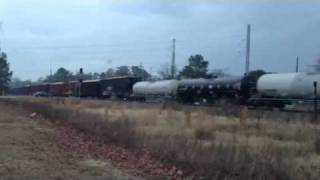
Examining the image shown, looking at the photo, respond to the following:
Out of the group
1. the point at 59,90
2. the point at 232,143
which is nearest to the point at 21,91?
the point at 59,90

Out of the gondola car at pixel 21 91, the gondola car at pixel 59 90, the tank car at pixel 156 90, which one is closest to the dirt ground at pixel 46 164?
the tank car at pixel 156 90

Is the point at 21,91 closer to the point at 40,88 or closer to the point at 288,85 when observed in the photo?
the point at 40,88

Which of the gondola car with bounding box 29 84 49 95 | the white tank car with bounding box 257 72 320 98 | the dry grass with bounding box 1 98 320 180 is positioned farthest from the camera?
the gondola car with bounding box 29 84 49 95

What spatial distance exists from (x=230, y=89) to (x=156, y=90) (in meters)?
21.9

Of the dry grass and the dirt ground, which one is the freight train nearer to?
the dry grass

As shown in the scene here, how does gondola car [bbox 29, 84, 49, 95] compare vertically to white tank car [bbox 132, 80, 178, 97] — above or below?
below

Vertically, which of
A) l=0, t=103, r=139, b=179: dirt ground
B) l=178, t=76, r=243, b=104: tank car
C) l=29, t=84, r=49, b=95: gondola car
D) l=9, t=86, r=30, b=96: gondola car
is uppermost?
l=178, t=76, r=243, b=104: tank car

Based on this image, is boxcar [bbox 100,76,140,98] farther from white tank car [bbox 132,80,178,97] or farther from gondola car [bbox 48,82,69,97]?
gondola car [bbox 48,82,69,97]

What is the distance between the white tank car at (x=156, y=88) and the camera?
74.3 m

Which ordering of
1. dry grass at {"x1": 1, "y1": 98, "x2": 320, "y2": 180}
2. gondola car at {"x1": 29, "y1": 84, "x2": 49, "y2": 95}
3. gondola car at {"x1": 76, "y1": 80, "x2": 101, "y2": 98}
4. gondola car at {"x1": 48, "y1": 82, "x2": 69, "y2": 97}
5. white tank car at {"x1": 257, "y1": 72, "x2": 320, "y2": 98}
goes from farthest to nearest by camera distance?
gondola car at {"x1": 29, "y1": 84, "x2": 49, "y2": 95} → gondola car at {"x1": 48, "y1": 82, "x2": 69, "y2": 97} → gondola car at {"x1": 76, "y1": 80, "x2": 101, "y2": 98} → white tank car at {"x1": 257, "y1": 72, "x2": 320, "y2": 98} → dry grass at {"x1": 1, "y1": 98, "x2": 320, "y2": 180}

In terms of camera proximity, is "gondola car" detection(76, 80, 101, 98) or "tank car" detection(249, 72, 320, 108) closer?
"tank car" detection(249, 72, 320, 108)

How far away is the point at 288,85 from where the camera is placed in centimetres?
4803

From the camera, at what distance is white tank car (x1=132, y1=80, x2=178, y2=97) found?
244 feet

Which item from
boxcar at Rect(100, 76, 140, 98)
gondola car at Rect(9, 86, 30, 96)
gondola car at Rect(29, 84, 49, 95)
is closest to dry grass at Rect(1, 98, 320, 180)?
boxcar at Rect(100, 76, 140, 98)
